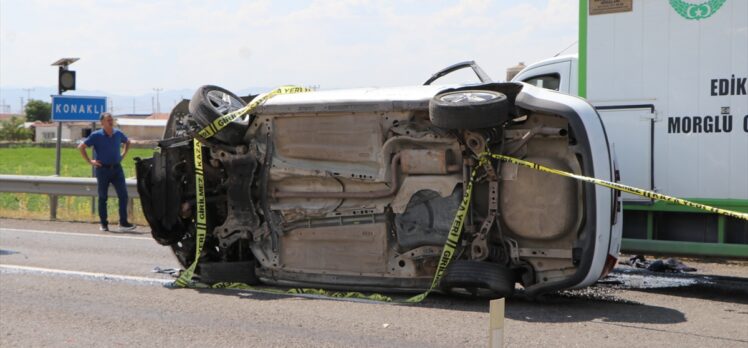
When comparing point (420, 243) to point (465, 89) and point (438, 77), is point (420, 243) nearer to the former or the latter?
point (465, 89)

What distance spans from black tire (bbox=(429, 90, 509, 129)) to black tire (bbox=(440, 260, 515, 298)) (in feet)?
3.35

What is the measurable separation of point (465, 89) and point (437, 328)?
190 cm

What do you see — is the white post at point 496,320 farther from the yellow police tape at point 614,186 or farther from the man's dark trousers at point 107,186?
the man's dark trousers at point 107,186

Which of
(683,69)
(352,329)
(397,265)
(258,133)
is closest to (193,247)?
(258,133)

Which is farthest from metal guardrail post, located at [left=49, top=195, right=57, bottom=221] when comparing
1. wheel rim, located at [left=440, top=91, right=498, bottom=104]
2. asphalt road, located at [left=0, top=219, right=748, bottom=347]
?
wheel rim, located at [left=440, top=91, right=498, bottom=104]

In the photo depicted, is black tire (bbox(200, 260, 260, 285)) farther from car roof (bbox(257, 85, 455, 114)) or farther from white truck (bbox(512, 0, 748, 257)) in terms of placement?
white truck (bbox(512, 0, 748, 257))

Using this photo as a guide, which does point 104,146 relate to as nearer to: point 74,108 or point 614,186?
point 74,108

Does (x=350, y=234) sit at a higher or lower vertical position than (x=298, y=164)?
lower

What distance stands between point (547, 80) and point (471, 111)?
294 centimetres

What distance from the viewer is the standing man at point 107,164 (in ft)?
43.1

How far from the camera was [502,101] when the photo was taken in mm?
6844

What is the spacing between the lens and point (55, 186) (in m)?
14.9

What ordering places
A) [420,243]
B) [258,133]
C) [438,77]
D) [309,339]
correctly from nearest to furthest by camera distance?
[309,339]
[420,243]
[258,133]
[438,77]

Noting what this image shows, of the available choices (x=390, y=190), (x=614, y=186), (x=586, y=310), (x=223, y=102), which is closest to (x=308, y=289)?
(x=390, y=190)
